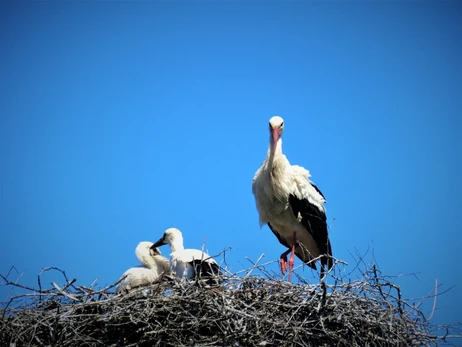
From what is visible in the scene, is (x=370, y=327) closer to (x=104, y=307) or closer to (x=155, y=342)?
(x=155, y=342)

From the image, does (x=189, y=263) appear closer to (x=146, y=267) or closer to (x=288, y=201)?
(x=146, y=267)

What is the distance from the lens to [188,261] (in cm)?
543

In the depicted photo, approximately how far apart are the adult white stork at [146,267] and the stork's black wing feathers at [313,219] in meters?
1.24

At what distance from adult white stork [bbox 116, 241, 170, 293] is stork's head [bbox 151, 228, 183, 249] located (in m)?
0.09

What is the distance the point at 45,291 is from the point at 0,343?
0.42m

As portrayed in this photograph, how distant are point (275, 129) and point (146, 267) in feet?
5.40

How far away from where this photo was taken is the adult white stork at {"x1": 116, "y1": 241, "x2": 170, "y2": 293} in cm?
550

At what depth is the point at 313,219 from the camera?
6.08m

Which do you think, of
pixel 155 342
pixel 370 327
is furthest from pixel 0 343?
pixel 370 327

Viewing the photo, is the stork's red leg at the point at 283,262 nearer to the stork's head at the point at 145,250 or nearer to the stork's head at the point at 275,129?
the stork's head at the point at 275,129

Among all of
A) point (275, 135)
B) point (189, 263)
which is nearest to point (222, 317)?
point (189, 263)

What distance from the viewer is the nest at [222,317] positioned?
4.17 m

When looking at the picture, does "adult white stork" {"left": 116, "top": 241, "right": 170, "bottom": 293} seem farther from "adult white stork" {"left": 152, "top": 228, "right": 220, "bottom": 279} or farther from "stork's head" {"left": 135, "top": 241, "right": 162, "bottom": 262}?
"adult white stork" {"left": 152, "top": 228, "right": 220, "bottom": 279}

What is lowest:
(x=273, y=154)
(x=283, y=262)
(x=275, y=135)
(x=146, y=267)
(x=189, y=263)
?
(x=189, y=263)
